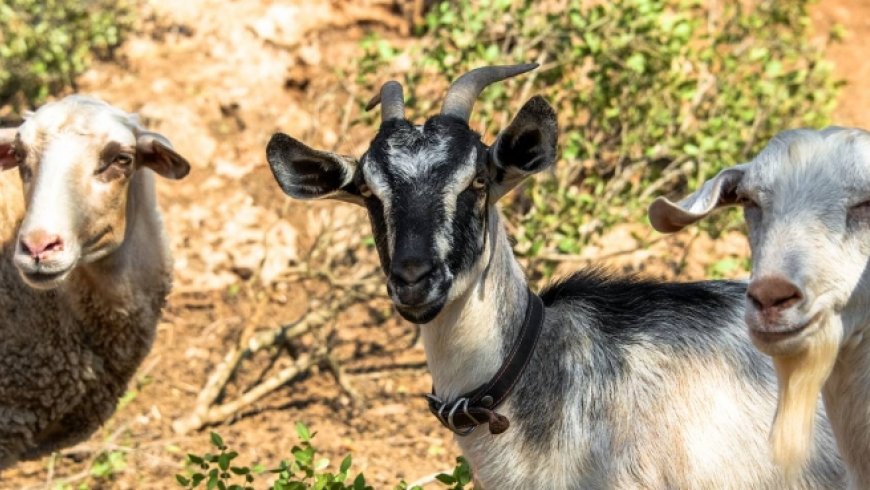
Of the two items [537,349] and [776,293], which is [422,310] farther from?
[776,293]

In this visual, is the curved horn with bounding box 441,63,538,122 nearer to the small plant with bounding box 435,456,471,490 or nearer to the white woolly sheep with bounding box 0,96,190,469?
the small plant with bounding box 435,456,471,490

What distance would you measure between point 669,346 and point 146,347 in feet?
8.84

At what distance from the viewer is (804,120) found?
820cm

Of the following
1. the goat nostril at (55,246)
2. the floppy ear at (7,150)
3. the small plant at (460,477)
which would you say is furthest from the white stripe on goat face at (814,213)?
the floppy ear at (7,150)

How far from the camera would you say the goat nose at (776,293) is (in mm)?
3234

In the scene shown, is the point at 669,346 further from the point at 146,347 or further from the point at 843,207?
the point at 146,347

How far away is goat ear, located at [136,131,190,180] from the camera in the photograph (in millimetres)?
5562

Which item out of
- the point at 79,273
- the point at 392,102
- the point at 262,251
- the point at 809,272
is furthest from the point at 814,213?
the point at 262,251

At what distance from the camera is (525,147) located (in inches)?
163

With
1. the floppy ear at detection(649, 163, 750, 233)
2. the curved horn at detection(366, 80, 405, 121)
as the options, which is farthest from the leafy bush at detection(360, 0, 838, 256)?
the floppy ear at detection(649, 163, 750, 233)

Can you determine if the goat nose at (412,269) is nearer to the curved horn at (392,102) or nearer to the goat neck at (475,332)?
the goat neck at (475,332)

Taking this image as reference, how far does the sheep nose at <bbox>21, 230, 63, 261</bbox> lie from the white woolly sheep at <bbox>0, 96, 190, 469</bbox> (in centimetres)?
8

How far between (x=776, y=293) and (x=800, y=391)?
405mm

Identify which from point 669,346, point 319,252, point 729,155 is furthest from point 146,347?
point 729,155
